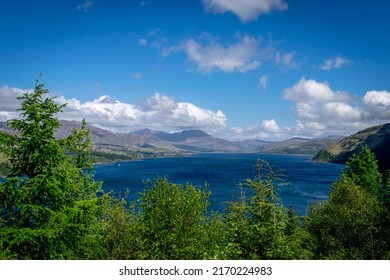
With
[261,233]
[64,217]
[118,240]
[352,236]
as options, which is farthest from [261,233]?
[352,236]

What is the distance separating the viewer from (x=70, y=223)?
14.0 metres

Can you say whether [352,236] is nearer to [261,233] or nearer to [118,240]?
[261,233]

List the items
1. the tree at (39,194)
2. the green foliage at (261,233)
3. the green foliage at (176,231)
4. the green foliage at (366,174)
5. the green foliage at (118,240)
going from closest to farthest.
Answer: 1. the tree at (39,194)
2. the green foliage at (261,233)
3. the green foliage at (176,231)
4. the green foliage at (118,240)
5. the green foliage at (366,174)

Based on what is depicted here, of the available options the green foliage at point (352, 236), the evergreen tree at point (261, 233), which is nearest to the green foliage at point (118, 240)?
the evergreen tree at point (261, 233)

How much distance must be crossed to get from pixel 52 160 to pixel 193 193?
12.5 metres

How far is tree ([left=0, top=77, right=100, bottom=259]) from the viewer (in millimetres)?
13375

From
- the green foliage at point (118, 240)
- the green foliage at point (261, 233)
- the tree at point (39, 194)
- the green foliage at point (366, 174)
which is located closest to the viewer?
the tree at point (39, 194)

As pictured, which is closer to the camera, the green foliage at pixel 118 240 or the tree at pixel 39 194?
the tree at pixel 39 194

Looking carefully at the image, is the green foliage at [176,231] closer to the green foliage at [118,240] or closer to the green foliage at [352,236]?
the green foliage at [118,240]

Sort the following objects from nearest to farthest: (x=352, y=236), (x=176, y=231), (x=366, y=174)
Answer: (x=176, y=231), (x=352, y=236), (x=366, y=174)

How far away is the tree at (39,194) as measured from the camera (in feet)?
43.9

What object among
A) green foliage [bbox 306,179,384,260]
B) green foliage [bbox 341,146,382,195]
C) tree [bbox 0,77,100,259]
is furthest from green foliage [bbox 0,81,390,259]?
green foliage [bbox 341,146,382,195]

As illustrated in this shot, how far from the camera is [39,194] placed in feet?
45.5
